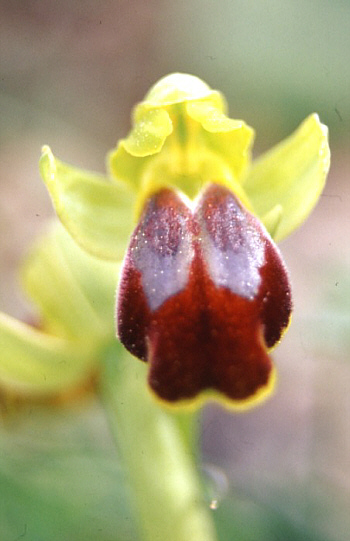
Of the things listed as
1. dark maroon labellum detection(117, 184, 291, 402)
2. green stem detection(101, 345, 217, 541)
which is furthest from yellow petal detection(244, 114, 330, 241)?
green stem detection(101, 345, 217, 541)

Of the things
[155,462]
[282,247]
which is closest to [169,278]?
[155,462]

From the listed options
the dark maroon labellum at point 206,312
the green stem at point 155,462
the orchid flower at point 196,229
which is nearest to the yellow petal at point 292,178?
the orchid flower at point 196,229

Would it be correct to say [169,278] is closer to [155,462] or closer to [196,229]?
[196,229]

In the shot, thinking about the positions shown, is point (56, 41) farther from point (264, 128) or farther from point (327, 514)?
point (327, 514)

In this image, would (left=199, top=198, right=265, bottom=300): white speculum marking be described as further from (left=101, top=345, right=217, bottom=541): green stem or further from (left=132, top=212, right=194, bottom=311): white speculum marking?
(left=101, top=345, right=217, bottom=541): green stem

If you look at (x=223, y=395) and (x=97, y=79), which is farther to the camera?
(x=97, y=79)

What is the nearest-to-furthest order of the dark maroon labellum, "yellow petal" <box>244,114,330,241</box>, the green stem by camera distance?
1. the dark maroon labellum
2. "yellow petal" <box>244,114,330,241</box>
3. the green stem

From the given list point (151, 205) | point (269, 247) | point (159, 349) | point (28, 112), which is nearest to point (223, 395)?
point (159, 349)

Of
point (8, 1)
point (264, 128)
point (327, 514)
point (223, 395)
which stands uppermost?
point (223, 395)
